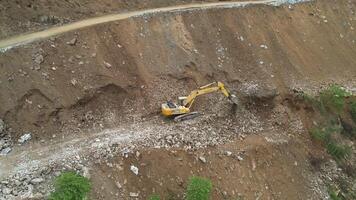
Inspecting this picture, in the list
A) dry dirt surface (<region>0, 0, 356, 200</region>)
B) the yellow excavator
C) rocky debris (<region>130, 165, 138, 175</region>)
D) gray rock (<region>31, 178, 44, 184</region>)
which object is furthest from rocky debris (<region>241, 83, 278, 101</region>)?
gray rock (<region>31, 178, 44, 184</region>)

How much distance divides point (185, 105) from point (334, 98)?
8.23m

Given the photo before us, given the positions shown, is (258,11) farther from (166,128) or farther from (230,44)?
(166,128)

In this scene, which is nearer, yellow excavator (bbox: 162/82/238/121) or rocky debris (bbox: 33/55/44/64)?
rocky debris (bbox: 33/55/44/64)

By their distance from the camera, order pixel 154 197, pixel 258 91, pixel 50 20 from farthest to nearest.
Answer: pixel 258 91 → pixel 50 20 → pixel 154 197

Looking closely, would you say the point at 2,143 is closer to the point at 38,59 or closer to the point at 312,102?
the point at 38,59

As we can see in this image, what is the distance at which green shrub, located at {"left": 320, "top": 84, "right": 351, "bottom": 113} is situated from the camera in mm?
25688

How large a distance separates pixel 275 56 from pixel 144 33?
742 centimetres

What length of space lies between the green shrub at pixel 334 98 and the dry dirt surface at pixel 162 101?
888 mm

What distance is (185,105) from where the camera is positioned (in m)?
22.9

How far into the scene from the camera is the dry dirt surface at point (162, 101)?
19.9 metres

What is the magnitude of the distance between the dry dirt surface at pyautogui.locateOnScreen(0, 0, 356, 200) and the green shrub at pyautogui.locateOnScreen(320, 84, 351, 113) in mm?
888

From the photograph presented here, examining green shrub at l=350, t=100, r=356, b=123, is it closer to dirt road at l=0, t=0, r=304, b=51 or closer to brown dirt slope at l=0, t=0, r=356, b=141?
brown dirt slope at l=0, t=0, r=356, b=141

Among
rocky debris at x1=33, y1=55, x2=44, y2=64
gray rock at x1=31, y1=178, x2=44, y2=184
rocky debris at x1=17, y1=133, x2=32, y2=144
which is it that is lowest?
gray rock at x1=31, y1=178, x2=44, y2=184

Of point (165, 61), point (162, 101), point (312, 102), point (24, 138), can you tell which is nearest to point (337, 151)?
point (312, 102)
